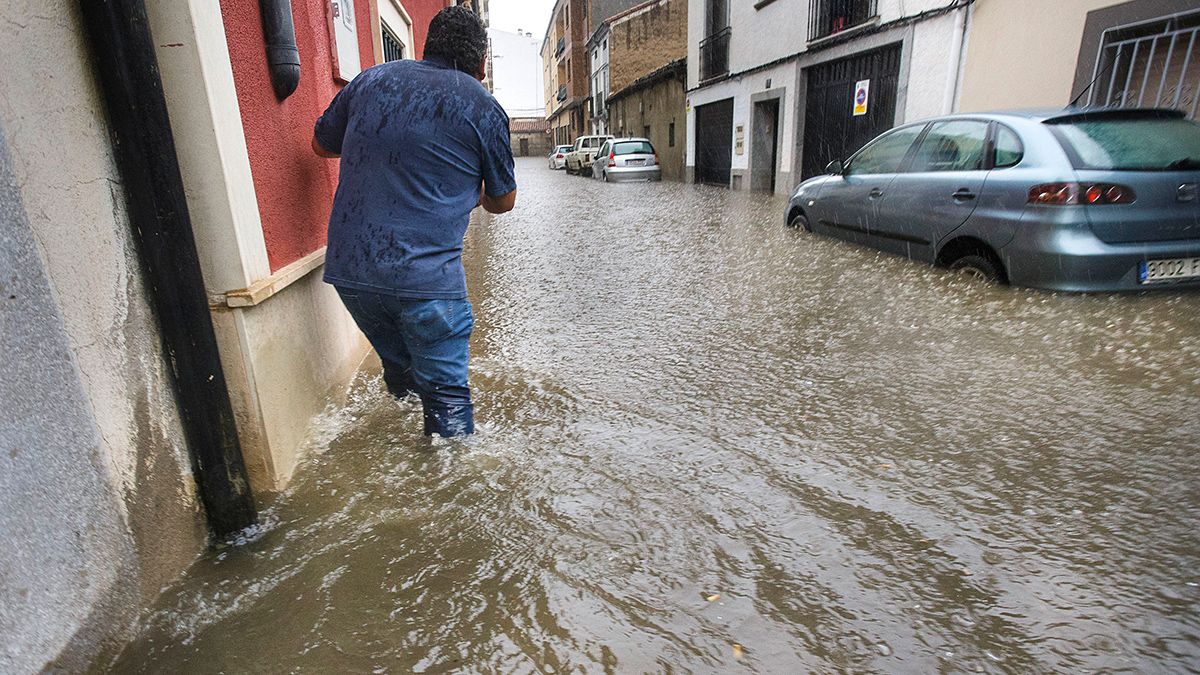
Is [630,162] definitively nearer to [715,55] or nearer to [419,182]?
[715,55]

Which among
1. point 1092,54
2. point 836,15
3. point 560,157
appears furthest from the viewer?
point 560,157

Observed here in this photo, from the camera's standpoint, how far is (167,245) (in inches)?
74.5

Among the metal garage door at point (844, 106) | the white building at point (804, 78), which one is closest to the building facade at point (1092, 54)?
the white building at point (804, 78)

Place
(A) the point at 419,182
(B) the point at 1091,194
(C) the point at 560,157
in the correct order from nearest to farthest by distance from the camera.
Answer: (A) the point at 419,182 → (B) the point at 1091,194 → (C) the point at 560,157

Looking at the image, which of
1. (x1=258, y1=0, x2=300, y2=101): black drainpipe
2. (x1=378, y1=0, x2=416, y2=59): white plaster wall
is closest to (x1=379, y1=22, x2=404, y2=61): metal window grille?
(x1=378, y1=0, x2=416, y2=59): white plaster wall

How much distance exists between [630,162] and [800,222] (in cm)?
1389

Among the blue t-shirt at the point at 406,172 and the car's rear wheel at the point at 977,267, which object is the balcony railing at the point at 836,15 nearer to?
the car's rear wheel at the point at 977,267

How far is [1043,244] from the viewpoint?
436 centimetres

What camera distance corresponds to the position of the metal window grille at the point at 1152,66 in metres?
6.26

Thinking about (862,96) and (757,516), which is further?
(862,96)

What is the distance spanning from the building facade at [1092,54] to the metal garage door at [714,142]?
9620 mm

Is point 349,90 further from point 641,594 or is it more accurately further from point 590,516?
point 641,594

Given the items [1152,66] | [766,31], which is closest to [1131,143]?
[1152,66]

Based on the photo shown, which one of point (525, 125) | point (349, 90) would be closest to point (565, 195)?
point (349, 90)
